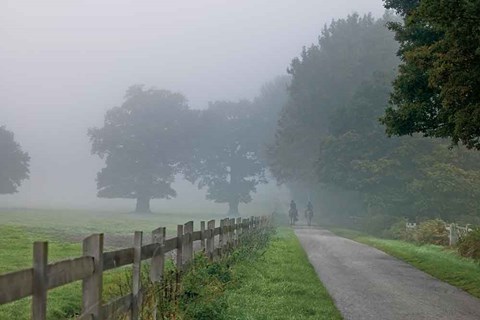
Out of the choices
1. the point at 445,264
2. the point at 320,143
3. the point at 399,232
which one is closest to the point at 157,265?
the point at 445,264

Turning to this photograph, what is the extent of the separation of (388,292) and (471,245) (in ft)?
35.1

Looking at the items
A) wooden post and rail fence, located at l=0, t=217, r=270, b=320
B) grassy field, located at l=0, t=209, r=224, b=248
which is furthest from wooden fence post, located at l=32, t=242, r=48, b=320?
grassy field, located at l=0, t=209, r=224, b=248

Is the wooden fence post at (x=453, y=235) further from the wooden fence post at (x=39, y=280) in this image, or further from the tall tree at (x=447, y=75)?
the wooden fence post at (x=39, y=280)

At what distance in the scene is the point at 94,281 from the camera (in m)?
5.46

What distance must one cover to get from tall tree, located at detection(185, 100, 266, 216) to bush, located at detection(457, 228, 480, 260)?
64.5 meters

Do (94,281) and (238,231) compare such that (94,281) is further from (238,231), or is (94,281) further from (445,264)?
(445,264)

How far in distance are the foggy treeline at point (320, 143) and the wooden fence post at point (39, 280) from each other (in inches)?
609

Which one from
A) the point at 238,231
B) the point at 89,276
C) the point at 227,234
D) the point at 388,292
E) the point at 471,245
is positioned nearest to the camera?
the point at 89,276

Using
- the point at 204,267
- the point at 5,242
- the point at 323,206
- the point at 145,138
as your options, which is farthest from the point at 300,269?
the point at 145,138

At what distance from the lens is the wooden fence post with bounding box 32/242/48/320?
4.22 metres

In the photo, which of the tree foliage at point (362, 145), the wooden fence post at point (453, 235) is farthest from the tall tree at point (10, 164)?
the wooden fence post at point (453, 235)

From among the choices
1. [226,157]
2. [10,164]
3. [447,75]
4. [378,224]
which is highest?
[226,157]

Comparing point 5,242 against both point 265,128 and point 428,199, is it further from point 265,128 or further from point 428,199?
point 265,128

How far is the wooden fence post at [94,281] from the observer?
5395mm
